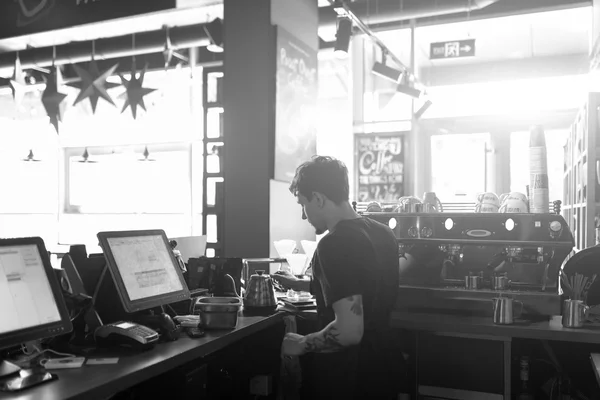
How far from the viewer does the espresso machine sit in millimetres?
2529

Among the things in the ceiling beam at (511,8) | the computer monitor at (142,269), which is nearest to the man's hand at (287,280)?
the computer monitor at (142,269)

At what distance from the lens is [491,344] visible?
2.44 meters

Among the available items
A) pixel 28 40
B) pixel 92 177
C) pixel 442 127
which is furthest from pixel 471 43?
pixel 92 177

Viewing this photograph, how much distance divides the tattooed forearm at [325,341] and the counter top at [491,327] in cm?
48

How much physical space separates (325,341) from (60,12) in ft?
11.4

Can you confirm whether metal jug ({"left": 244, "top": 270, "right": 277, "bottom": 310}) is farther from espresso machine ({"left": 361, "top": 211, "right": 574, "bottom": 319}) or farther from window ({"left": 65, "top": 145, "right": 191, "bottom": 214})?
window ({"left": 65, "top": 145, "right": 191, "bottom": 214})

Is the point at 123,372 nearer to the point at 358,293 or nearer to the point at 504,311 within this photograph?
the point at 358,293

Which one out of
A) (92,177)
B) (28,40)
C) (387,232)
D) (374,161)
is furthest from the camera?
(92,177)

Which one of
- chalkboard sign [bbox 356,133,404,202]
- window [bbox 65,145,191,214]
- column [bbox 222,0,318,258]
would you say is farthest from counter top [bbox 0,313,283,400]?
window [bbox 65,145,191,214]

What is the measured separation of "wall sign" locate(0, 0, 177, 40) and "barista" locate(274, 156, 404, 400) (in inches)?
92.8

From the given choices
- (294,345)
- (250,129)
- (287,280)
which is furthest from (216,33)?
(294,345)

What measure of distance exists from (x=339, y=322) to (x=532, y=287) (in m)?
1.00

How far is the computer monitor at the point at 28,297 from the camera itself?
1711 mm

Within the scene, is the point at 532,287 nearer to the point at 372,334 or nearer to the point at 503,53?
the point at 372,334
